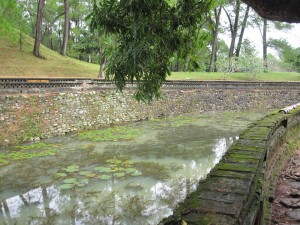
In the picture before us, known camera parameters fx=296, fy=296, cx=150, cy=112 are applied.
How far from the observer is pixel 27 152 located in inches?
394

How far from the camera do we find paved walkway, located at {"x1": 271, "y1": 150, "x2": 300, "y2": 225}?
14.7ft

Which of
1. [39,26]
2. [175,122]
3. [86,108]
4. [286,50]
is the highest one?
[286,50]

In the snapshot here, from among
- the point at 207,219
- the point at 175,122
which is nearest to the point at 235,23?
the point at 175,122

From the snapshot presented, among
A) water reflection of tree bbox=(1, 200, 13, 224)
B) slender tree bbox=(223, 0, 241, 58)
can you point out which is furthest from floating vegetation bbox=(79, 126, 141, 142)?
slender tree bbox=(223, 0, 241, 58)

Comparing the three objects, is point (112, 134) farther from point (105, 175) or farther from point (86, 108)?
point (105, 175)

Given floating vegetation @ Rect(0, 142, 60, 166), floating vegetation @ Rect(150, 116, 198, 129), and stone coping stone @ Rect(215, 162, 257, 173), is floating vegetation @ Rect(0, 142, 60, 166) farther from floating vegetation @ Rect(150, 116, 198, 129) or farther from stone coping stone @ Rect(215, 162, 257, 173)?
stone coping stone @ Rect(215, 162, 257, 173)

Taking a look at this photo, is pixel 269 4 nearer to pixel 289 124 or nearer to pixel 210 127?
pixel 289 124

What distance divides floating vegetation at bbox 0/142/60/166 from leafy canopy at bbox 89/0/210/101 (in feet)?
22.6

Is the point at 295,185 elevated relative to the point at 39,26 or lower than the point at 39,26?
lower

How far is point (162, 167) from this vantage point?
8.70 m

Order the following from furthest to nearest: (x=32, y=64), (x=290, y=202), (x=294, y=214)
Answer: (x=32, y=64)
(x=290, y=202)
(x=294, y=214)

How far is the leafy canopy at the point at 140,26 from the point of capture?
3318mm

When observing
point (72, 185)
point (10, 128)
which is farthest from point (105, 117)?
point (72, 185)

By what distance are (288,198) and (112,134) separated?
8.72 meters
